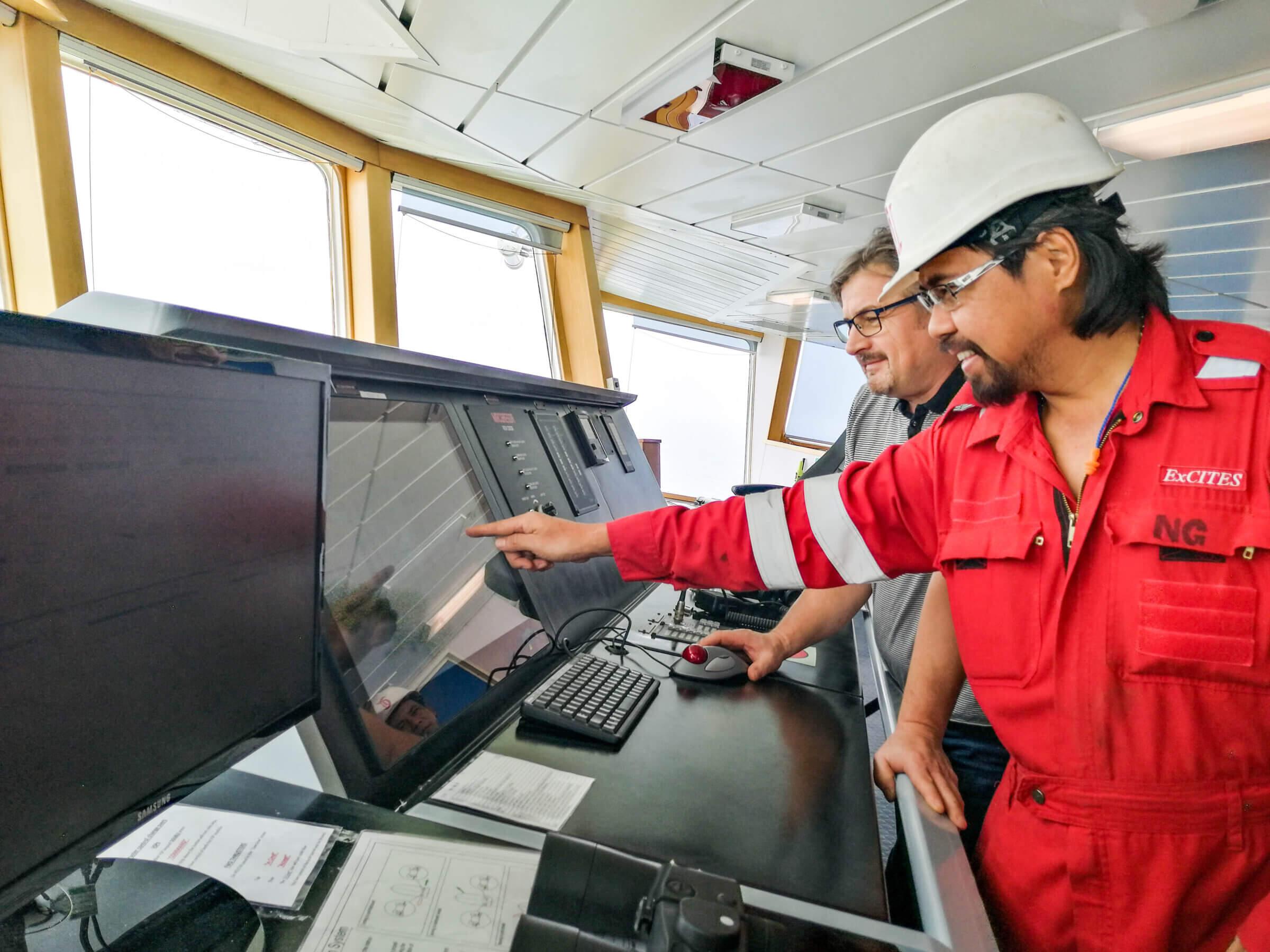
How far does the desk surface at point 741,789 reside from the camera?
699mm

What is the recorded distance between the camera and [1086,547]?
85 cm

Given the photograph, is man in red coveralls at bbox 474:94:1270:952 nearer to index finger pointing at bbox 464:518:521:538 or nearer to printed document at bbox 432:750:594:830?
index finger pointing at bbox 464:518:521:538

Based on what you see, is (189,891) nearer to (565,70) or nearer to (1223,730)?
(1223,730)

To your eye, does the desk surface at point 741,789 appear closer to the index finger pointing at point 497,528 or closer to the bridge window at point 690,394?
the index finger pointing at point 497,528

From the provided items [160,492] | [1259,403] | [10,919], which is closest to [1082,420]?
[1259,403]

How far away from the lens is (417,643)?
3.02 ft

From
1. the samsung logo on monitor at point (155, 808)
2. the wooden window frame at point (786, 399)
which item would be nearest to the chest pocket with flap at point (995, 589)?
the samsung logo on monitor at point (155, 808)

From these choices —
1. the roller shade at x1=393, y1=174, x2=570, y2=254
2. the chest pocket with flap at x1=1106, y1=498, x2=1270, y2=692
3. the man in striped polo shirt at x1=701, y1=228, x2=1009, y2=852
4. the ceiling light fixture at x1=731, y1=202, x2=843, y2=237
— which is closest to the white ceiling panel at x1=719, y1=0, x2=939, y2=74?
the man in striped polo shirt at x1=701, y1=228, x2=1009, y2=852

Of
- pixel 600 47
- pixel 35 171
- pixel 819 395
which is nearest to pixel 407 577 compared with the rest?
pixel 35 171

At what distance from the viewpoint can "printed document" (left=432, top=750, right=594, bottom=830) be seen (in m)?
0.74

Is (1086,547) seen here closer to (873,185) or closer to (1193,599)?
(1193,599)

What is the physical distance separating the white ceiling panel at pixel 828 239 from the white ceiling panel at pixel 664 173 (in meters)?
1.08

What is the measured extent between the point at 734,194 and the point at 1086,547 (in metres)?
3.43

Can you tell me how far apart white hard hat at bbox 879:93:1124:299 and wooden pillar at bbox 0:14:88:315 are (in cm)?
241
